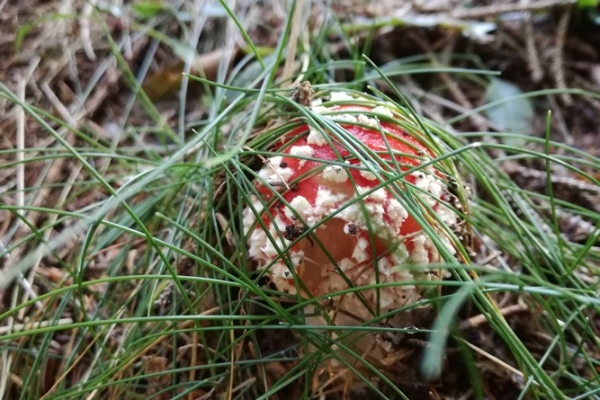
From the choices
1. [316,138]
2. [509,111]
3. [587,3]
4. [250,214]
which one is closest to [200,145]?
[250,214]

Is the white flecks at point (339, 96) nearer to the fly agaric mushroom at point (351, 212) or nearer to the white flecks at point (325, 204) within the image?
the fly agaric mushroom at point (351, 212)

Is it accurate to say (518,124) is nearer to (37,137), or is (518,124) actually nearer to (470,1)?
(470,1)

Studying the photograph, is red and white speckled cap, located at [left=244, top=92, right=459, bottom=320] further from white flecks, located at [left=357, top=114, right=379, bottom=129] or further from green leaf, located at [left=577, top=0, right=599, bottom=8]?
green leaf, located at [left=577, top=0, right=599, bottom=8]

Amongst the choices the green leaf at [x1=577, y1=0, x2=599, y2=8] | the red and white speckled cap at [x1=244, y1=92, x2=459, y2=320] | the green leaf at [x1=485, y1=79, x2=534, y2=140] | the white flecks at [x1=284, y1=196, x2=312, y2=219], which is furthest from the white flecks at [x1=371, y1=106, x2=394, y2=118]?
the green leaf at [x1=577, y1=0, x2=599, y2=8]

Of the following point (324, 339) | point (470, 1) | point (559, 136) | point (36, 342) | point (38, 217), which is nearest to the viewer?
point (324, 339)

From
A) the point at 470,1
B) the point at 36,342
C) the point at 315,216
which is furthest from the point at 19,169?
the point at 470,1
